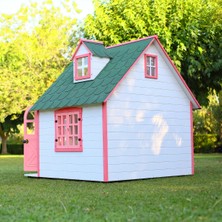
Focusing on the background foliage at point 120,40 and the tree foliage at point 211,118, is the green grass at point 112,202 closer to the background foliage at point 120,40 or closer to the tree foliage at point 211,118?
the background foliage at point 120,40

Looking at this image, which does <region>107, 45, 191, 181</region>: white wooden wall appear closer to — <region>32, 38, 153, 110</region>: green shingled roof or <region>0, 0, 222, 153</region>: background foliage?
<region>32, 38, 153, 110</region>: green shingled roof

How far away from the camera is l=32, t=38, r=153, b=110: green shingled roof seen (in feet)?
54.4

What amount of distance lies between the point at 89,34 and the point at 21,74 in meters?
12.1

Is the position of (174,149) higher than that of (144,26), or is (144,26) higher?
(144,26)

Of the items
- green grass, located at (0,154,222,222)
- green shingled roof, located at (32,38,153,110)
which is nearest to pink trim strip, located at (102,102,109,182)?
green shingled roof, located at (32,38,153,110)

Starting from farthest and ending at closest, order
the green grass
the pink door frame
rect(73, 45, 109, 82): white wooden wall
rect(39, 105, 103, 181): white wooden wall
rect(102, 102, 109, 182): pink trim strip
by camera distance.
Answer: the pink door frame < rect(73, 45, 109, 82): white wooden wall < rect(39, 105, 103, 181): white wooden wall < rect(102, 102, 109, 182): pink trim strip < the green grass

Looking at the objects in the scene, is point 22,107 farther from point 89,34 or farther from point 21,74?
point 89,34

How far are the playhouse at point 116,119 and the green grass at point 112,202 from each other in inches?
62.1

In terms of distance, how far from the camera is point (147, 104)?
17531 millimetres

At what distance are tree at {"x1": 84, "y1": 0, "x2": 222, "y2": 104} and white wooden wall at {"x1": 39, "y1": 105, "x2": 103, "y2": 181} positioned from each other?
1051cm

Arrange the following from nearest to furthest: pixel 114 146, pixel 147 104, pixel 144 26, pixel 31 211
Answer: pixel 31 211
pixel 114 146
pixel 147 104
pixel 144 26

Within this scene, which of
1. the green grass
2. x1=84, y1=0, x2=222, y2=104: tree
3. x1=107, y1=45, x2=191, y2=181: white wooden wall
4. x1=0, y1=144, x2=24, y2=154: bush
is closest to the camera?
the green grass

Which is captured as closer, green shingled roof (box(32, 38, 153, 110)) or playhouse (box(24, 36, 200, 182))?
playhouse (box(24, 36, 200, 182))

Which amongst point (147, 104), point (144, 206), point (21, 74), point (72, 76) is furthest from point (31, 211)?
point (21, 74)
